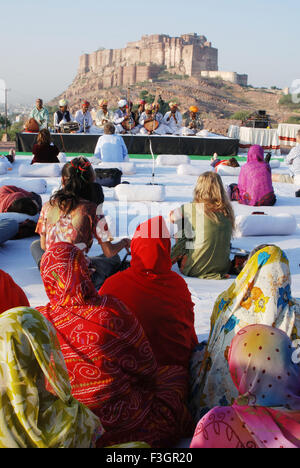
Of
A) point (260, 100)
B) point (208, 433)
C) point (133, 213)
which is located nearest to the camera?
point (208, 433)

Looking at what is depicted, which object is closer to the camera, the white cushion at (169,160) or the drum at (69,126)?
the white cushion at (169,160)

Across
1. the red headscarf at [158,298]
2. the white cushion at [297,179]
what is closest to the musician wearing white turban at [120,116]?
the white cushion at [297,179]

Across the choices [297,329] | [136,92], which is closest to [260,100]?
[136,92]

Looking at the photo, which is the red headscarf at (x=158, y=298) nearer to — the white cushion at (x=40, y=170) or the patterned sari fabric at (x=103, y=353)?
the patterned sari fabric at (x=103, y=353)

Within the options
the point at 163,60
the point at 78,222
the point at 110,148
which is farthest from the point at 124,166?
the point at 163,60

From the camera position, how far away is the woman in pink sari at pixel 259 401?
1.18 m

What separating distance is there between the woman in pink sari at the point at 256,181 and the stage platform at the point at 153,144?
494cm

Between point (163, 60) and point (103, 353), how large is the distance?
79.9 metres

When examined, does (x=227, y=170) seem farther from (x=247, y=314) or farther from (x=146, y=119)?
(x=247, y=314)

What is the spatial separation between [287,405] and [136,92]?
2086 inches

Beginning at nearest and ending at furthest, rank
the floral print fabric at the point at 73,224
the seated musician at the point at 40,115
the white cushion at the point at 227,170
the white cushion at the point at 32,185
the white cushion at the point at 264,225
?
the floral print fabric at the point at 73,224 < the white cushion at the point at 264,225 < the white cushion at the point at 32,185 < the white cushion at the point at 227,170 < the seated musician at the point at 40,115

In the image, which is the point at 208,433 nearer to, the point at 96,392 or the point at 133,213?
the point at 96,392

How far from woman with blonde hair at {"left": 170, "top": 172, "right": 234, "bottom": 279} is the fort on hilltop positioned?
68.3 metres

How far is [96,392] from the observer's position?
62.3 inches
